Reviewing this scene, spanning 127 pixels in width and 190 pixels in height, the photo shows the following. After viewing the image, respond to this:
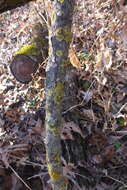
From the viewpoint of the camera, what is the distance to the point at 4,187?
2928 mm

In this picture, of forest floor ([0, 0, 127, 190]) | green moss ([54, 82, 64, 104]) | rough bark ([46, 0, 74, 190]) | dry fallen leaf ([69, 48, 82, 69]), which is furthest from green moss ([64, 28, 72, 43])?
dry fallen leaf ([69, 48, 82, 69])

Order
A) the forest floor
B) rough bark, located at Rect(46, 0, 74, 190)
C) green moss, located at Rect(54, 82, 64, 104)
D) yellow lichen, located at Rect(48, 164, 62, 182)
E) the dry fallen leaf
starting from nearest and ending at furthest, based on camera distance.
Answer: rough bark, located at Rect(46, 0, 74, 190), green moss, located at Rect(54, 82, 64, 104), yellow lichen, located at Rect(48, 164, 62, 182), the forest floor, the dry fallen leaf

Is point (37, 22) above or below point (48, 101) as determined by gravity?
above

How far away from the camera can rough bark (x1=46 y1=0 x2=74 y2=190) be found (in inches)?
62.9

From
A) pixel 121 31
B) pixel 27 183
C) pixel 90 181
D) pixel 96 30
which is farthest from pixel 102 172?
pixel 96 30

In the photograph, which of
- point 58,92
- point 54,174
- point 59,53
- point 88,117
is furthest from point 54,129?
point 88,117

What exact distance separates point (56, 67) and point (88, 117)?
1415 mm

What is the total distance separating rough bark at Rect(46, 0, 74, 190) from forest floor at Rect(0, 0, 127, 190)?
1.01m

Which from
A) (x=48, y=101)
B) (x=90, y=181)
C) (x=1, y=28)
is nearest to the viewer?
(x=48, y=101)

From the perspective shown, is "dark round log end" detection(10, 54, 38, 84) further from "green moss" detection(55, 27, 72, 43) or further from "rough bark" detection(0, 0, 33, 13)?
"green moss" detection(55, 27, 72, 43)

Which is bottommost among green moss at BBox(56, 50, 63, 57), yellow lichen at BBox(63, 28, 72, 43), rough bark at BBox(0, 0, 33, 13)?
green moss at BBox(56, 50, 63, 57)

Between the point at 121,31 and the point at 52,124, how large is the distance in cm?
176

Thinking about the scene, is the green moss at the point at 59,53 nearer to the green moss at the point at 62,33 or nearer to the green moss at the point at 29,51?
the green moss at the point at 62,33

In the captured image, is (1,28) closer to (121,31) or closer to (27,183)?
(121,31)
